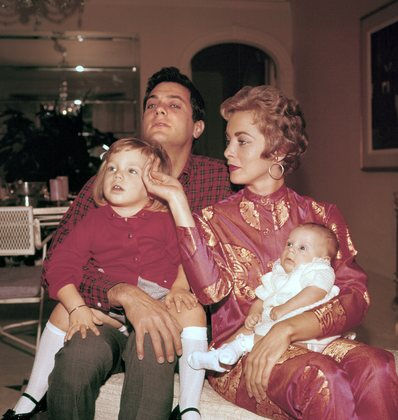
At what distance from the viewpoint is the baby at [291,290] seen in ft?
5.08

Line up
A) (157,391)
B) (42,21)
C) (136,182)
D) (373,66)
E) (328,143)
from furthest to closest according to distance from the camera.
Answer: (42,21) → (328,143) → (373,66) → (136,182) → (157,391)

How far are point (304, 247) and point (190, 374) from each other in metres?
0.45

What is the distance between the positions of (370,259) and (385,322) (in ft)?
5.23

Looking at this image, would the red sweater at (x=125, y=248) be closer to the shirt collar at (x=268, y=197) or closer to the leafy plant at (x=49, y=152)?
the shirt collar at (x=268, y=197)

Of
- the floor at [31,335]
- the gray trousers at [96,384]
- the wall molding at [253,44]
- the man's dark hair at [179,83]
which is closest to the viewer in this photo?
the gray trousers at [96,384]

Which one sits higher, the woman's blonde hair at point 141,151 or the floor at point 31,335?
the woman's blonde hair at point 141,151

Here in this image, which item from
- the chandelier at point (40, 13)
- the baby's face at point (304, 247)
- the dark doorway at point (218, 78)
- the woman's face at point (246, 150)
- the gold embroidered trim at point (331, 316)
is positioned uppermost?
the chandelier at point (40, 13)

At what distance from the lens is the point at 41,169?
561cm

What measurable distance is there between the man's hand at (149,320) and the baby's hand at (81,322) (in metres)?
0.09

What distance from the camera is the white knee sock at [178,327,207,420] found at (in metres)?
1.59

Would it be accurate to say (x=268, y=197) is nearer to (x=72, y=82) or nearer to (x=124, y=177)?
(x=124, y=177)

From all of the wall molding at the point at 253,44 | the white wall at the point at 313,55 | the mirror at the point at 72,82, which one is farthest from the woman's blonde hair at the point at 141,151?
the mirror at the point at 72,82

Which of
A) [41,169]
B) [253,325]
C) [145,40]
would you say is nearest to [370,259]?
[41,169]

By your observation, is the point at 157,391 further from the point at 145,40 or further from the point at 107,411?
the point at 145,40
